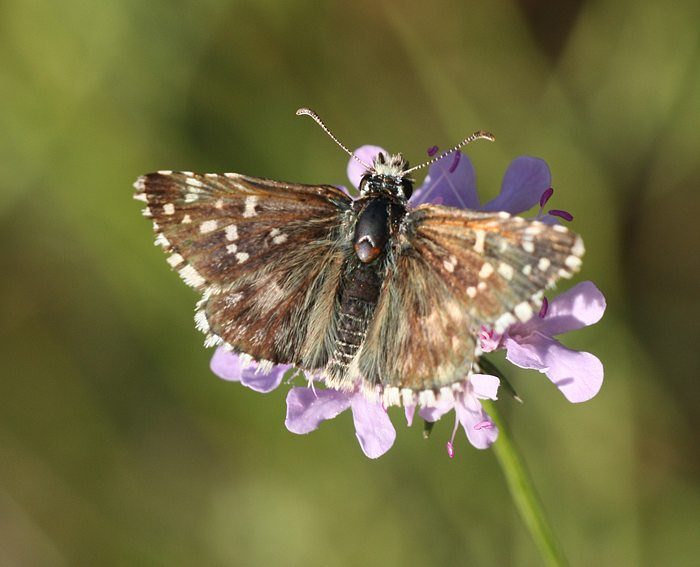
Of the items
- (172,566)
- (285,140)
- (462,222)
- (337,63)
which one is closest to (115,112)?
(285,140)

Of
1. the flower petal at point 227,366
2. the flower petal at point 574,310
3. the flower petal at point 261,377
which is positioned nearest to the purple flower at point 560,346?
the flower petal at point 574,310

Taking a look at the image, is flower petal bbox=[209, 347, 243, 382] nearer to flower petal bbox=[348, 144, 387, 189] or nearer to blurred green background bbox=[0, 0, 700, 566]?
flower petal bbox=[348, 144, 387, 189]

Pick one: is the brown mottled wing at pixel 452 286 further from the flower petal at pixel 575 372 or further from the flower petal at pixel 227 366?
the flower petal at pixel 227 366

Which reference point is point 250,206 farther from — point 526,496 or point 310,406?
point 526,496

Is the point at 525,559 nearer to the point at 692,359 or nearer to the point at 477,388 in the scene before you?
the point at 692,359

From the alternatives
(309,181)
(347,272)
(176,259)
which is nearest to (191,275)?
(176,259)
